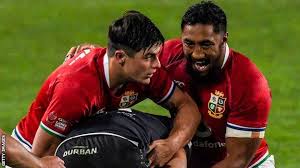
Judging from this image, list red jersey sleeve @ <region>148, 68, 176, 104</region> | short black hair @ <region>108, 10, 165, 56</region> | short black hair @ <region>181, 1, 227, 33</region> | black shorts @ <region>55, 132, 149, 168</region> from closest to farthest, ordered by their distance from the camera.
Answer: black shorts @ <region>55, 132, 149, 168</region> → short black hair @ <region>108, 10, 165, 56</region> → red jersey sleeve @ <region>148, 68, 176, 104</region> → short black hair @ <region>181, 1, 227, 33</region>

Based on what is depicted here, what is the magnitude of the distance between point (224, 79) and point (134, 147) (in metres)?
1.65

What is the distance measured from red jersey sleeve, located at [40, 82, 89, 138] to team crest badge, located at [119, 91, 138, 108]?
425mm

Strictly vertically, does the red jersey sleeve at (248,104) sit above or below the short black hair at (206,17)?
below

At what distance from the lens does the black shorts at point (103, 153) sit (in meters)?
8.24

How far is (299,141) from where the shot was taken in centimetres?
1409

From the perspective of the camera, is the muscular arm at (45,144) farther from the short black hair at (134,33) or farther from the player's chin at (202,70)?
the player's chin at (202,70)

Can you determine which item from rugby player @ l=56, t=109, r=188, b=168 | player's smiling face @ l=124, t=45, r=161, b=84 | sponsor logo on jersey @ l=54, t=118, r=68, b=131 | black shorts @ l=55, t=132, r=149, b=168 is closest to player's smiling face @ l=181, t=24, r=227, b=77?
player's smiling face @ l=124, t=45, r=161, b=84

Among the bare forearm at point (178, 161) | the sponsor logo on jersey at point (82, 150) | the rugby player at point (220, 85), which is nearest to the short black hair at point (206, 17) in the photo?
the rugby player at point (220, 85)

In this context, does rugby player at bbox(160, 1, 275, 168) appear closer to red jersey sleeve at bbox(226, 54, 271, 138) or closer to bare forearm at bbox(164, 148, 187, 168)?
red jersey sleeve at bbox(226, 54, 271, 138)

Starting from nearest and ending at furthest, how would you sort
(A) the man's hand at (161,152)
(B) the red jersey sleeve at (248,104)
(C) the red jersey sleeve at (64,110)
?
(A) the man's hand at (161,152) < (C) the red jersey sleeve at (64,110) < (B) the red jersey sleeve at (248,104)

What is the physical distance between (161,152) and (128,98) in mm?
701

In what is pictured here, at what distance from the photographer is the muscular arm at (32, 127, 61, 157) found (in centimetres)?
891

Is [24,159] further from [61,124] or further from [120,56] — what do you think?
[120,56]

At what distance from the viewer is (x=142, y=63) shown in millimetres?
9047
